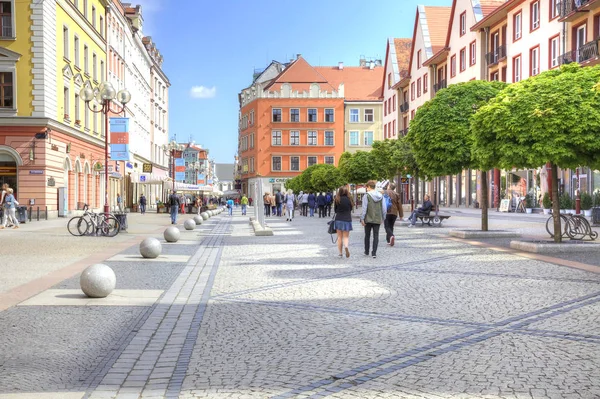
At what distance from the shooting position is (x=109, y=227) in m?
23.3

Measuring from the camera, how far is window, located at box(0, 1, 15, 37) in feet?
111

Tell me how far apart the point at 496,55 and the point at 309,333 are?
46.7 m

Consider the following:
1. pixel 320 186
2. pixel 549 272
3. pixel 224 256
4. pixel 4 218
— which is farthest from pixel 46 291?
pixel 320 186

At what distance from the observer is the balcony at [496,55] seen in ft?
161

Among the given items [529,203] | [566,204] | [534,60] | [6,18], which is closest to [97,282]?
[6,18]

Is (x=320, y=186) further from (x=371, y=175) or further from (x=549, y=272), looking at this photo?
(x=549, y=272)

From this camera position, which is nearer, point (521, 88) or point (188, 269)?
point (188, 269)

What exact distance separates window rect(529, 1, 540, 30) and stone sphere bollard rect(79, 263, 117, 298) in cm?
3962

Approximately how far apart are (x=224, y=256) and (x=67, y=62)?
82.8 ft

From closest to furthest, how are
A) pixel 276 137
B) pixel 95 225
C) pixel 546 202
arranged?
1. pixel 95 225
2. pixel 546 202
3. pixel 276 137

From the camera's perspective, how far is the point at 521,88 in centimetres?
1698

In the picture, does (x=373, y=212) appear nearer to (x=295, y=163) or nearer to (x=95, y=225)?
(x=95, y=225)

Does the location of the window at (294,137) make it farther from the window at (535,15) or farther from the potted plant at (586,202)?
the potted plant at (586,202)

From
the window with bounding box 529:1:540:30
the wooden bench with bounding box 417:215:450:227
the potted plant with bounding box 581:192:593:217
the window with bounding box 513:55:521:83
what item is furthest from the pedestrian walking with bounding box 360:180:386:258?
the window with bounding box 513:55:521:83
